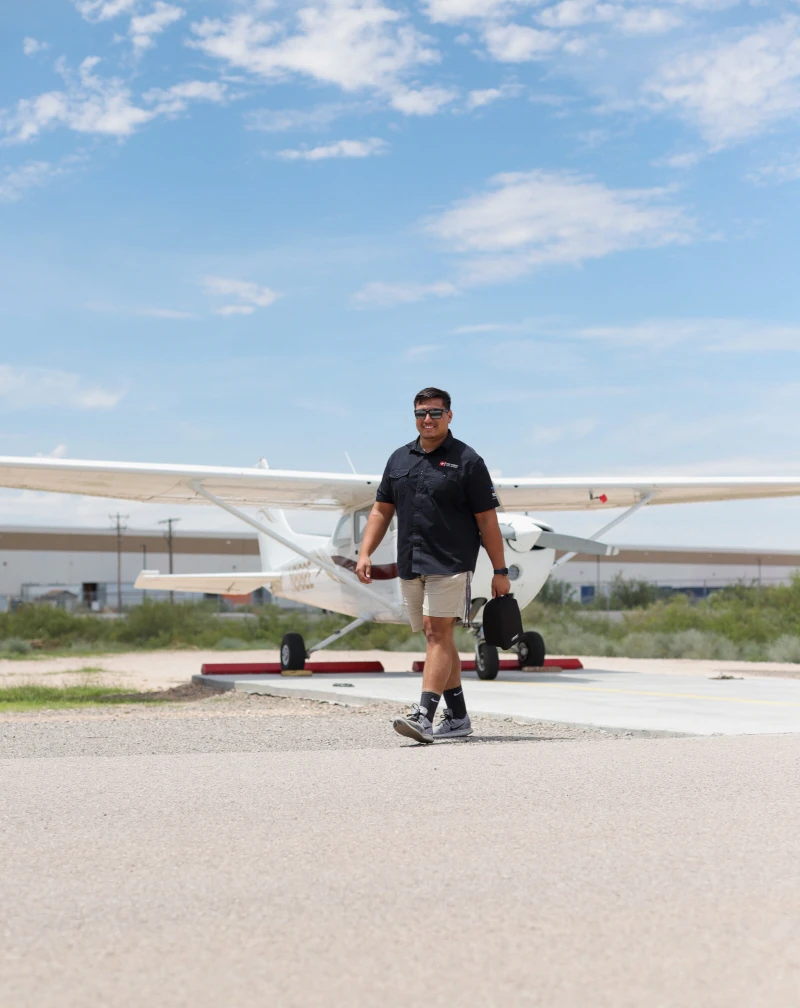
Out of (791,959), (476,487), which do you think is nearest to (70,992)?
(791,959)

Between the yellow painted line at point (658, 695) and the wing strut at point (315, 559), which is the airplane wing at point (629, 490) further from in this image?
the yellow painted line at point (658, 695)

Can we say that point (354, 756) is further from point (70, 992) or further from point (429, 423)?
point (70, 992)

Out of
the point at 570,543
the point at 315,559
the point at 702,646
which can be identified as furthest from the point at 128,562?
the point at 570,543

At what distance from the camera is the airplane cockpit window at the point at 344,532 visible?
17875 mm

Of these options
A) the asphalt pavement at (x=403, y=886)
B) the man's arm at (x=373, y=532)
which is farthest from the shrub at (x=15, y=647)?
the asphalt pavement at (x=403, y=886)

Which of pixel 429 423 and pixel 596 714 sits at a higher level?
pixel 429 423

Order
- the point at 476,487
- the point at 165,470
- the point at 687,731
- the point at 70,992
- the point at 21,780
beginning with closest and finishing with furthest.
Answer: the point at 70,992 < the point at 21,780 < the point at 476,487 < the point at 687,731 < the point at 165,470

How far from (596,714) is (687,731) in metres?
1.56

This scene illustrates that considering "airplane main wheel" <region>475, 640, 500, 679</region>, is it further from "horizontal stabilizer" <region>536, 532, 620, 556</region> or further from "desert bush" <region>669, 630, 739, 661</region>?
"desert bush" <region>669, 630, 739, 661</region>

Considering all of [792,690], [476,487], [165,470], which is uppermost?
[165,470]

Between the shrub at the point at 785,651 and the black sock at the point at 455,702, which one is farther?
the shrub at the point at 785,651

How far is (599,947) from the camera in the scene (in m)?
2.82

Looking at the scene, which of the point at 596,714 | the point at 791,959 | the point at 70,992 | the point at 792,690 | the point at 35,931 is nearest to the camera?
the point at 70,992

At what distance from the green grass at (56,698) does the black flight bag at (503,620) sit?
21.1ft
